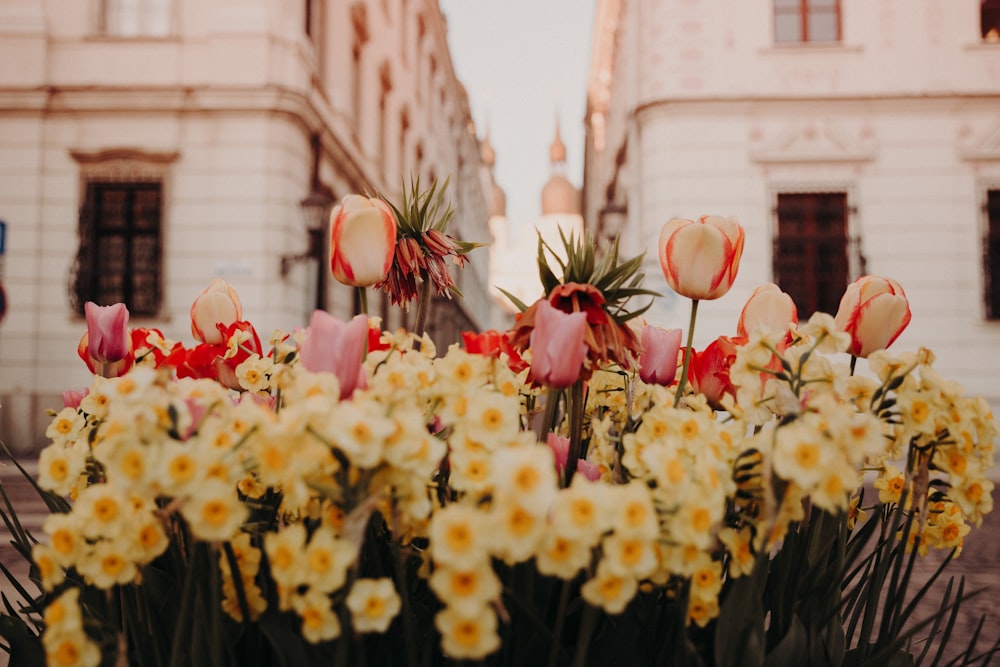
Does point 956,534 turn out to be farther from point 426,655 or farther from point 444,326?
point 444,326

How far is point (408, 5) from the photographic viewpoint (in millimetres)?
19750

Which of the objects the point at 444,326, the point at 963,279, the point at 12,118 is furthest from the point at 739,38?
the point at 444,326

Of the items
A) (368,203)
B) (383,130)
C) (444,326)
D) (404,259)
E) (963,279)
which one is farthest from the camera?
(444,326)

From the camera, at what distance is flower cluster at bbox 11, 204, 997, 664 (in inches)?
29.6

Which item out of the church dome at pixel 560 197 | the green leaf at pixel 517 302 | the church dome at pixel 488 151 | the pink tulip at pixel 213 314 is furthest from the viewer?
the church dome at pixel 488 151

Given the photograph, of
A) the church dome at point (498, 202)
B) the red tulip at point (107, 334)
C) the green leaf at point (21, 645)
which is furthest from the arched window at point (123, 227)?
the church dome at point (498, 202)

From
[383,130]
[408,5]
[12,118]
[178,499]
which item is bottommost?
[178,499]

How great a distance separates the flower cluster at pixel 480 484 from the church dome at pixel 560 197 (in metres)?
75.7

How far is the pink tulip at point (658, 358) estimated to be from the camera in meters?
1.40

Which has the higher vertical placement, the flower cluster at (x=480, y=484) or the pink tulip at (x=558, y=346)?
the pink tulip at (x=558, y=346)

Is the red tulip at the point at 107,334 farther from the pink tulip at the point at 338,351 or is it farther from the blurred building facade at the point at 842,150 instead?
the blurred building facade at the point at 842,150

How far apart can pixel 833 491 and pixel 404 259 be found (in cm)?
98

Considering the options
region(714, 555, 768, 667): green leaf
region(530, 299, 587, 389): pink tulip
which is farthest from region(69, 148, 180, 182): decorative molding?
region(714, 555, 768, 667): green leaf

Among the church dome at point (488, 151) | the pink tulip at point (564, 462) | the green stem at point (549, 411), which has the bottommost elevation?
the pink tulip at point (564, 462)
